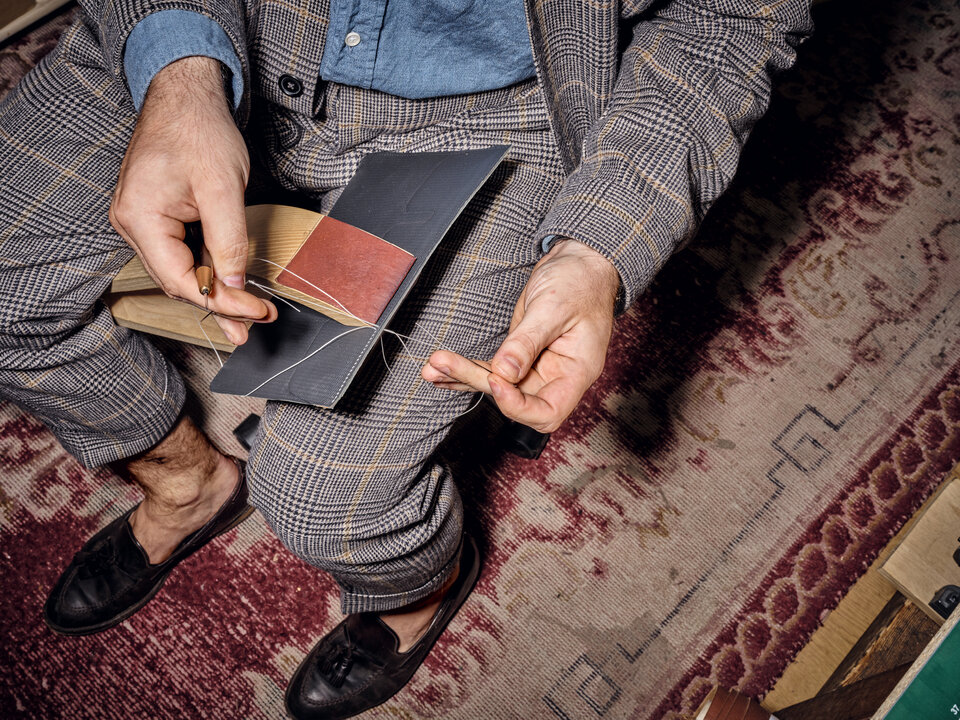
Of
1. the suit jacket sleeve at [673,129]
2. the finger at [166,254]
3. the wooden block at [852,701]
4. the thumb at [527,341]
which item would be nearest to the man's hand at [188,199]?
the finger at [166,254]

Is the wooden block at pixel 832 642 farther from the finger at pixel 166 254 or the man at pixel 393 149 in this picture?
the finger at pixel 166 254

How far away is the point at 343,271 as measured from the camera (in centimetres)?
73

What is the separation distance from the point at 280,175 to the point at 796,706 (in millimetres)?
1167

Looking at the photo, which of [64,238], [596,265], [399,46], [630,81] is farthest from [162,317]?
[630,81]

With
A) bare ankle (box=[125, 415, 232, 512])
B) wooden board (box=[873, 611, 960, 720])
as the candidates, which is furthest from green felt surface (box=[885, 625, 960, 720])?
bare ankle (box=[125, 415, 232, 512])

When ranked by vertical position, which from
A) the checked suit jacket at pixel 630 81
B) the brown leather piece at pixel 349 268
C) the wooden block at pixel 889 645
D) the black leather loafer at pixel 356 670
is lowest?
the black leather loafer at pixel 356 670

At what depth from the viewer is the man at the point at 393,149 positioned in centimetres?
75

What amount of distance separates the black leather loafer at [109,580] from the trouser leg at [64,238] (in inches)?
11.7

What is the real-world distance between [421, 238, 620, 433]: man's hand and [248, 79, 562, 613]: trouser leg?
91 millimetres

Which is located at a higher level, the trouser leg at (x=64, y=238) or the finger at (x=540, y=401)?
the finger at (x=540, y=401)

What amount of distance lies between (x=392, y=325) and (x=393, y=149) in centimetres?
25

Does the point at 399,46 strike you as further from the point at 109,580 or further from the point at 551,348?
the point at 109,580

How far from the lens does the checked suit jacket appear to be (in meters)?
0.77

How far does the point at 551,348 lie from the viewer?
28.3 inches
